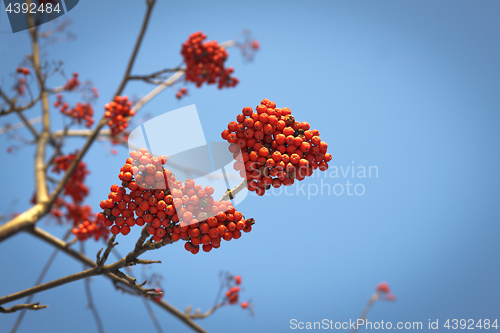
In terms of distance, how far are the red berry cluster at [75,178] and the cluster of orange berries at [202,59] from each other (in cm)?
433

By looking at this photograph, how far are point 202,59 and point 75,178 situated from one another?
530 centimetres

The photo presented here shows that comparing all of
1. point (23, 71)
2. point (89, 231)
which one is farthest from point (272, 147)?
point (23, 71)

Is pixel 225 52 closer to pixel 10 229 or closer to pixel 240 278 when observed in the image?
pixel 10 229

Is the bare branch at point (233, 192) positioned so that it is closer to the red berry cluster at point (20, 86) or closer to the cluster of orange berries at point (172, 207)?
the cluster of orange berries at point (172, 207)

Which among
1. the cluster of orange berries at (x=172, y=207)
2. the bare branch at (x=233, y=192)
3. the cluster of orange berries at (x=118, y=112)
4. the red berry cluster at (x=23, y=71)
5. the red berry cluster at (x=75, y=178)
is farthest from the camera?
the red berry cluster at (x=75, y=178)

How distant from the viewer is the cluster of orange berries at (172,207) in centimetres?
279

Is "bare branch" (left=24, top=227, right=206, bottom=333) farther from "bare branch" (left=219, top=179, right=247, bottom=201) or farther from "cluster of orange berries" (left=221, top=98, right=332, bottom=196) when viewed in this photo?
"cluster of orange berries" (left=221, top=98, right=332, bottom=196)

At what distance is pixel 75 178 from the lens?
8344mm

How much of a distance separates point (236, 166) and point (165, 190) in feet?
2.61

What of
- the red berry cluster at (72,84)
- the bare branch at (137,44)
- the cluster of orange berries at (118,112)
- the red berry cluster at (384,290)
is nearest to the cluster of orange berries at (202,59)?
the bare branch at (137,44)

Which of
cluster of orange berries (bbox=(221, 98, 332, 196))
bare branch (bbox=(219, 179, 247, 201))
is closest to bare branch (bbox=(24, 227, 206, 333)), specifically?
bare branch (bbox=(219, 179, 247, 201))

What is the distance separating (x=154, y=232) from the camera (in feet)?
9.41

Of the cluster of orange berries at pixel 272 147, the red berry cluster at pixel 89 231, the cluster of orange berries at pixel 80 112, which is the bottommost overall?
the cluster of orange berries at pixel 272 147

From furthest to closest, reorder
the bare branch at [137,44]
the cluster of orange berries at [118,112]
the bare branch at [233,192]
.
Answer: the cluster of orange berries at [118,112]
the bare branch at [137,44]
the bare branch at [233,192]
